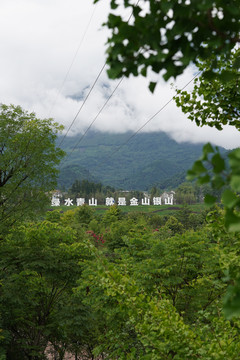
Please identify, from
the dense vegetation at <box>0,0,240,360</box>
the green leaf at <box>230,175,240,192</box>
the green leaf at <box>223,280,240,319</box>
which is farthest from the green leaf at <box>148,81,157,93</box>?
the green leaf at <box>223,280,240,319</box>

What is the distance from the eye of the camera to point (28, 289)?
11.2 meters

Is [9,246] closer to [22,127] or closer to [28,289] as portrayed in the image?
[28,289]

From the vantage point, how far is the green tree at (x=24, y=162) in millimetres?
9914

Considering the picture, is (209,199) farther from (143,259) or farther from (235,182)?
(143,259)

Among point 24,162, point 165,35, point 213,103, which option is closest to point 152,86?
point 165,35

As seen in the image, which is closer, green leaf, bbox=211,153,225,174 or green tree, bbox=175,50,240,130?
green leaf, bbox=211,153,225,174

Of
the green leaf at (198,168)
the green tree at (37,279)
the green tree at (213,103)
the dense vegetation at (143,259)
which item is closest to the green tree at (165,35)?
the dense vegetation at (143,259)

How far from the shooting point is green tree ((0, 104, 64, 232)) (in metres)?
9.91

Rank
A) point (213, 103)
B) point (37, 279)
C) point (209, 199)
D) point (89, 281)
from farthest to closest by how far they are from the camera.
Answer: point (37, 279) → point (89, 281) → point (213, 103) → point (209, 199)

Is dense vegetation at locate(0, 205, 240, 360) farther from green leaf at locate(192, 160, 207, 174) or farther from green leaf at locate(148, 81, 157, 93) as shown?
green leaf at locate(192, 160, 207, 174)

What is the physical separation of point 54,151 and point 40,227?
3533mm

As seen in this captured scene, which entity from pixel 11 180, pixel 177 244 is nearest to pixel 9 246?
pixel 11 180

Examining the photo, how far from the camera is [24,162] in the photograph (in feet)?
33.6

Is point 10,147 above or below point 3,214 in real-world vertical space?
above
